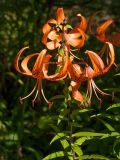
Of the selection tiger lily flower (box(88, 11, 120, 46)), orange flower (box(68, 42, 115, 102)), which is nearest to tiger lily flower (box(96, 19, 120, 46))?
tiger lily flower (box(88, 11, 120, 46))

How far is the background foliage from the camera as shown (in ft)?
9.20

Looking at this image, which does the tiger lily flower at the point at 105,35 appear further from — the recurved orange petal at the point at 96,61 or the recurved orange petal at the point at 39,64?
the recurved orange petal at the point at 39,64

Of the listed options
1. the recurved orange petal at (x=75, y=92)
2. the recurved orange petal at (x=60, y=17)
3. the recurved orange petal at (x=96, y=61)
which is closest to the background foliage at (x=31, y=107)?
the recurved orange petal at (x=75, y=92)

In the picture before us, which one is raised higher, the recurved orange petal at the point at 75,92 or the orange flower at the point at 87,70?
the orange flower at the point at 87,70

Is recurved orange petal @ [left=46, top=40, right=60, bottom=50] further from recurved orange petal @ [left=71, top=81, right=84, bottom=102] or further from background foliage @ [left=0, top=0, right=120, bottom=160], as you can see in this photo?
background foliage @ [left=0, top=0, right=120, bottom=160]

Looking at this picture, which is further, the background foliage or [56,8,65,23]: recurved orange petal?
the background foliage

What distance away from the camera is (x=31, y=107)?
11.7 feet

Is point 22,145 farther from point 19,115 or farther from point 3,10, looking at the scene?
point 3,10

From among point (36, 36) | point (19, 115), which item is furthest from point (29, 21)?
point (19, 115)

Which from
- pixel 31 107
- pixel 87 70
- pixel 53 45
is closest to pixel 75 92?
pixel 87 70

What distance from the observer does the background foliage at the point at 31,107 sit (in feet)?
9.20

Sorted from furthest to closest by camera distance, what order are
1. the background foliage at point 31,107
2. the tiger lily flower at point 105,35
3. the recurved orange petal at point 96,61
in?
the background foliage at point 31,107, the tiger lily flower at point 105,35, the recurved orange petal at point 96,61

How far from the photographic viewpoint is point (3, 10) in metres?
3.77

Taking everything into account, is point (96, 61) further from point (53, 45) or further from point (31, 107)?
point (31, 107)
